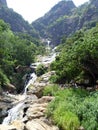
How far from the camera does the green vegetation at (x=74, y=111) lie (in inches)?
808

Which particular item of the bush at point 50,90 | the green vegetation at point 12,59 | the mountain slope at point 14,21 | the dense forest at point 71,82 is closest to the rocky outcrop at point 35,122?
the dense forest at point 71,82

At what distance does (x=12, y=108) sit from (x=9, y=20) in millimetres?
130588

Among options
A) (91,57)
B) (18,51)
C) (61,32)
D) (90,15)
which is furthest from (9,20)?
(91,57)

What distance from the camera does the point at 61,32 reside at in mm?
175375

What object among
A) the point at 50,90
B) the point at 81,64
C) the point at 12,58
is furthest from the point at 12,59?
the point at 81,64

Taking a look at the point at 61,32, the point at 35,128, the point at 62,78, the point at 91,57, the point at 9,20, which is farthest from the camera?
the point at 61,32

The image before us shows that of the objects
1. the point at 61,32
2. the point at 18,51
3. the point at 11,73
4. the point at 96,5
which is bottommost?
the point at 11,73

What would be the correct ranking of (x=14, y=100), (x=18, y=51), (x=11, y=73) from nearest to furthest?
(x=14, y=100)
(x=11, y=73)
(x=18, y=51)

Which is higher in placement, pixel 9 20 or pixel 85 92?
pixel 9 20

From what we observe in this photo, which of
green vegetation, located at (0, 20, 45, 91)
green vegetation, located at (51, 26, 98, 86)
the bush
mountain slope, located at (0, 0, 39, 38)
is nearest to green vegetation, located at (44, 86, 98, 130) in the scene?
the bush

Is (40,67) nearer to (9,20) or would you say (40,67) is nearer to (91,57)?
(91,57)

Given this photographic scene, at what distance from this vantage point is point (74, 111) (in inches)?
877

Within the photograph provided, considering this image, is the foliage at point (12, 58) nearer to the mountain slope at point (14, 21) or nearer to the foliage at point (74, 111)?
the foliage at point (74, 111)

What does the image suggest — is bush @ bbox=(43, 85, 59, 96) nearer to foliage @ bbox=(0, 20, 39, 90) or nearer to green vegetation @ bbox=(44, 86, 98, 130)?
green vegetation @ bbox=(44, 86, 98, 130)
